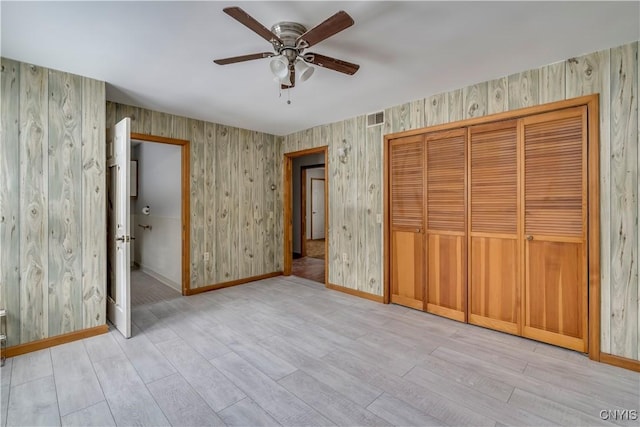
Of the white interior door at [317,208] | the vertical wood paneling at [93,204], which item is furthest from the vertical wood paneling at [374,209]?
the white interior door at [317,208]

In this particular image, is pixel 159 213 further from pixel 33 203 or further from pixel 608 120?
pixel 608 120

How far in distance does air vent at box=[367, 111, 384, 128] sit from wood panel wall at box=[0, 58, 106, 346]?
292cm

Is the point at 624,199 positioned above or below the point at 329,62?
below

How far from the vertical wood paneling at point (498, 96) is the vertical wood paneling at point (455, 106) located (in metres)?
0.26

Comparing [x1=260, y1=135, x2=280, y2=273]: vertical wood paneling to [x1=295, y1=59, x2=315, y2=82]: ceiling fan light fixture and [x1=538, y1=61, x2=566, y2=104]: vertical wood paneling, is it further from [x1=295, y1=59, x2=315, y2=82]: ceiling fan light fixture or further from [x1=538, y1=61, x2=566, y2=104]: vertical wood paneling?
[x1=538, y1=61, x2=566, y2=104]: vertical wood paneling

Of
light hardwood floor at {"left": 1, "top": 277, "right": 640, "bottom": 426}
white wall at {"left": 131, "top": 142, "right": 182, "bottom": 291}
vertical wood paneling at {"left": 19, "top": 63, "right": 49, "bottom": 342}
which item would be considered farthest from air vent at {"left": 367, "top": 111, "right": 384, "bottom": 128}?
vertical wood paneling at {"left": 19, "top": 63, "right": 49, "bottom": 342}

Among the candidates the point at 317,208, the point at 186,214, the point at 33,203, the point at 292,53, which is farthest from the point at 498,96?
the point at 317,208

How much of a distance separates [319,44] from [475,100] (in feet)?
5.71

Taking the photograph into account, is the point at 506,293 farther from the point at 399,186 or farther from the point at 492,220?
the point at 399,186

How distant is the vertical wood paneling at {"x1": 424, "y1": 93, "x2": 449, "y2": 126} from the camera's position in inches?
127

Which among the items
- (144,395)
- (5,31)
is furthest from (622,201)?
(5,31)

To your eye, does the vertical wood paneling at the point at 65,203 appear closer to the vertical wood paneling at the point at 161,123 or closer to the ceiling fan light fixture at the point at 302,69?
the vertical wood paneling at the point at 161,123

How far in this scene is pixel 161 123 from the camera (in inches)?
153

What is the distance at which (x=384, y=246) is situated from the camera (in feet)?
12.4
